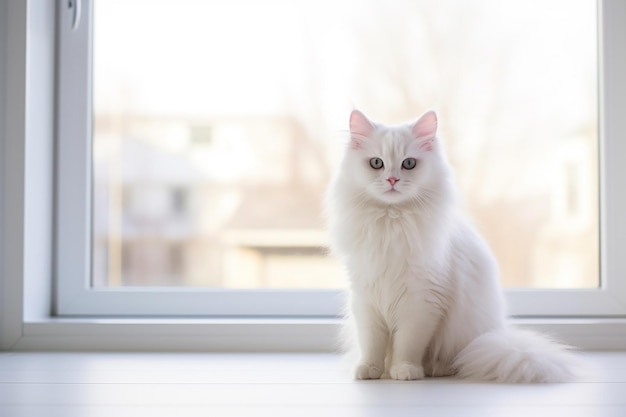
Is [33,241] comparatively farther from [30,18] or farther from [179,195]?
[30,18]

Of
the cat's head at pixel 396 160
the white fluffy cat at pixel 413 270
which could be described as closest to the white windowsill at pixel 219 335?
the white fluffy cat at pixel 413 270

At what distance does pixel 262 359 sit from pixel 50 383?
0.53m

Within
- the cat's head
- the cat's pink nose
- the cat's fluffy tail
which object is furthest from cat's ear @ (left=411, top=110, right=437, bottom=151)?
the cat's fluffy tail

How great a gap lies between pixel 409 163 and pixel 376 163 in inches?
2.8

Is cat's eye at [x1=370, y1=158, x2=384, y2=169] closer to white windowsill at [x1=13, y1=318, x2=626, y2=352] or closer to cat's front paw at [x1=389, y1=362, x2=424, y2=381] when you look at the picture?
cat's front paw at [x1=389, y1=362, x2=424, y2=381]

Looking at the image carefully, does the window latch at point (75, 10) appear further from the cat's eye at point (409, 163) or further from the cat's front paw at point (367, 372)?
the cat's front paw at point (367, 372)

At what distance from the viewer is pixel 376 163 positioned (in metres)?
1.50

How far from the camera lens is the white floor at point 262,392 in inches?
46.8

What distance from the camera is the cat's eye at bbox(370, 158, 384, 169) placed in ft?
4.91

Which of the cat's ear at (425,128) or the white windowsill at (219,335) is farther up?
the cat's ear at (425,128)

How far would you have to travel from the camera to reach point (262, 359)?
1760 millimetres

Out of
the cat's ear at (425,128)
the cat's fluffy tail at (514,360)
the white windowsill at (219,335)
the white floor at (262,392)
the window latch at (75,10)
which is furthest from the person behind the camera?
the window latch at (75,10)

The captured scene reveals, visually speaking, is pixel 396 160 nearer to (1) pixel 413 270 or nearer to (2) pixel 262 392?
(1) pixel 413 270

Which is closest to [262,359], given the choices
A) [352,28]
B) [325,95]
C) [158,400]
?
[158,400]
